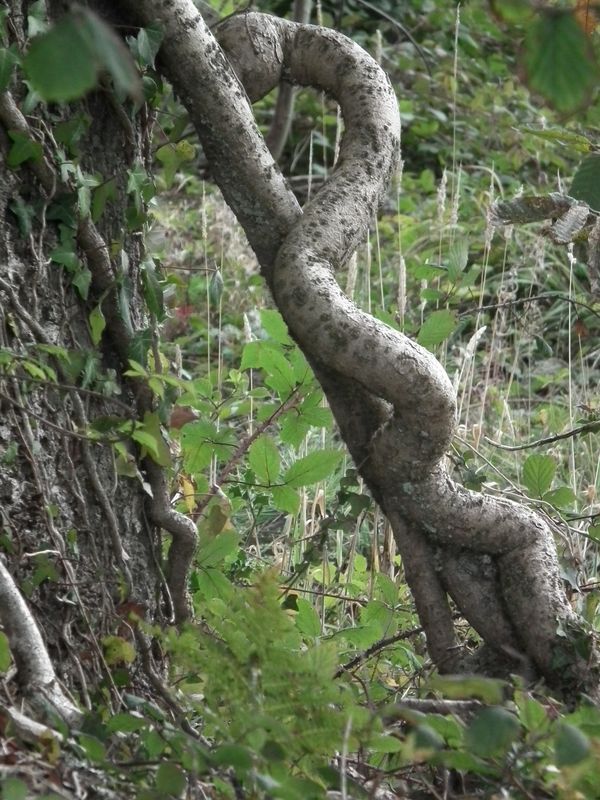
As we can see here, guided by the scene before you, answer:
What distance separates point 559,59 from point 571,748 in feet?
2.42

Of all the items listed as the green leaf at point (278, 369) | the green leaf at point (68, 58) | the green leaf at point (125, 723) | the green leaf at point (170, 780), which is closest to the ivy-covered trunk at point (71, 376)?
the green leaf at point (125, 723)

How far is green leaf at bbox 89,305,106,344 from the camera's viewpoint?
2.11 m

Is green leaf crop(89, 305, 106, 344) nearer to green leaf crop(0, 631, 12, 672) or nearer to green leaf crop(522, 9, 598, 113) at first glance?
green leaf crop(0, 631, 12, 672)

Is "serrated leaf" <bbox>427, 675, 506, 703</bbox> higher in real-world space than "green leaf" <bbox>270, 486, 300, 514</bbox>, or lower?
higher

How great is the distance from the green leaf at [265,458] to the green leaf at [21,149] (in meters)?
0.80

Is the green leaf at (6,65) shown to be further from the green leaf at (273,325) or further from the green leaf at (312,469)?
the green leaf at (312,469)

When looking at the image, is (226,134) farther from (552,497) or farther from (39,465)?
(552,497)

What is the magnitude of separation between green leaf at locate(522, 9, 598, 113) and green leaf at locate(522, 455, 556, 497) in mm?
1559

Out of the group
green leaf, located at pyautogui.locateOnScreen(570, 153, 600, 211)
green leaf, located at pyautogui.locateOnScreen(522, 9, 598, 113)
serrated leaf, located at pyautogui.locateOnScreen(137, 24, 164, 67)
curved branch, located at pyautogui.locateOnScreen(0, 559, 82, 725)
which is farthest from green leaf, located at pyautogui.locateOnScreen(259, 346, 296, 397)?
green leaf, located at pyautogui.locateOnScreen(522, 9, 598, 113)

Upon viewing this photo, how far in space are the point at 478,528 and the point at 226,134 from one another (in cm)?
93

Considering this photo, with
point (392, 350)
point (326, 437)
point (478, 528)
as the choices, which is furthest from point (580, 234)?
point (326, 437)

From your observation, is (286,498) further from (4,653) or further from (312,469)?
(4,653)

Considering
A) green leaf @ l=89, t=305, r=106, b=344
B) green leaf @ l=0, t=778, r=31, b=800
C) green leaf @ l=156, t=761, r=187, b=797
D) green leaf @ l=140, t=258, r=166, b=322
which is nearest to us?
green leaf @ l=0, t=778, r=31, b=800

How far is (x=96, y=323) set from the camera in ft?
6.91
